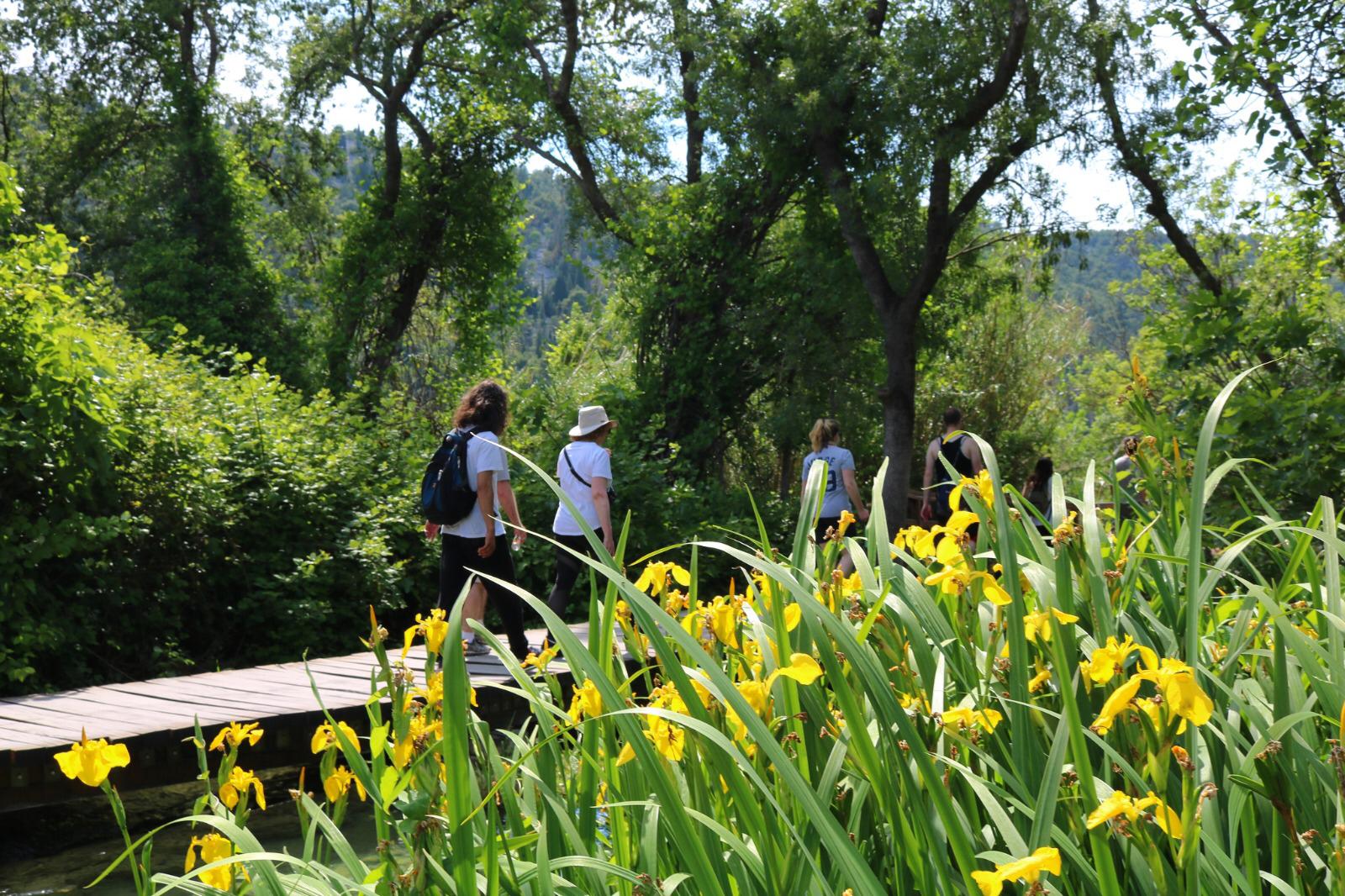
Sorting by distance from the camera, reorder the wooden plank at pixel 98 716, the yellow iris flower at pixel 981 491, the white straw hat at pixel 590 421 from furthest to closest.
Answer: the white straw hat at pixel 590 421 → the wooden plank at pixel 98 716 → the yellow iris flower at pixel 981 491

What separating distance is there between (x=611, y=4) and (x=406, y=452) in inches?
384

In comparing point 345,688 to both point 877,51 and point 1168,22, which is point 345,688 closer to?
point 1168,22

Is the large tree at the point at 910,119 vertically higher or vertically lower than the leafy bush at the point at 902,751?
higher

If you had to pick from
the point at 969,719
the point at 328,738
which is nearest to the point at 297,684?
the point at 328,738


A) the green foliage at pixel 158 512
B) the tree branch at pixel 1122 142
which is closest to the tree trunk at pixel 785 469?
the tree branch at pixel 1122 142

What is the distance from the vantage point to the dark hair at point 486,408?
6398 millimetres

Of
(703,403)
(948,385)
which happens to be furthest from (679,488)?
(948,385)

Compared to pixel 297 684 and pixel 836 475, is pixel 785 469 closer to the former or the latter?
pixel 836 475

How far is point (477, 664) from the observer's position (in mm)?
6520

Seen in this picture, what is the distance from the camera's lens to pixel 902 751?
142 cm

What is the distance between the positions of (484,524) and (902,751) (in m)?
5.16

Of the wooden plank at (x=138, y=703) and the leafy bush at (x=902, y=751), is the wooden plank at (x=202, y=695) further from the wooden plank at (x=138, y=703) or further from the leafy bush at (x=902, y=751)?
the leafy bush at (x=902, y=751)

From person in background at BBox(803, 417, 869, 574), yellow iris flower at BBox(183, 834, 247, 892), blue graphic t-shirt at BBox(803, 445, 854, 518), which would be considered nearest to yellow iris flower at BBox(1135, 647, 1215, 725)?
yellow iris flower at BBox(183, 834, 247, 892)

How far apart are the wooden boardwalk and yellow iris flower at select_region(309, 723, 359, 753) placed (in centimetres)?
258
